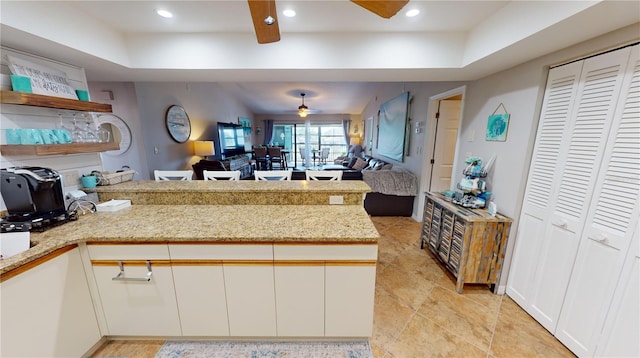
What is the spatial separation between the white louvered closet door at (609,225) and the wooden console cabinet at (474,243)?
50 cm

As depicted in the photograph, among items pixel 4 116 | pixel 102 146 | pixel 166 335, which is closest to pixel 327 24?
pixel 102 146

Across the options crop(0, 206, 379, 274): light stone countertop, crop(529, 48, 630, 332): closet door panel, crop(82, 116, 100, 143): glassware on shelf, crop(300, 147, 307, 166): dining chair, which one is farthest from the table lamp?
crop(529, 48, 630, 332): closet door panel

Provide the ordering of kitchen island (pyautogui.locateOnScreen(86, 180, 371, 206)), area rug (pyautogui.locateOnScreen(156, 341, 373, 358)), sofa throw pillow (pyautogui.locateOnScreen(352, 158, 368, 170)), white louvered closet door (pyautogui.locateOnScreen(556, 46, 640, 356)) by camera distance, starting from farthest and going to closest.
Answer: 1. sofa throw pillow (pyautogui.locateOnScreen(352, 158, 368, 170))
2. kitchen island (pyautogui.locateOnScreen(86, 180, 371, 206))
3. area rug (pyautogui.locateOnScreen(156, 341, 373, 358))
4. white louvered closet door (pyautogui.locateOnScreen(556, 46, 640, 356))

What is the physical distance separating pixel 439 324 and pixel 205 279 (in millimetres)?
1793

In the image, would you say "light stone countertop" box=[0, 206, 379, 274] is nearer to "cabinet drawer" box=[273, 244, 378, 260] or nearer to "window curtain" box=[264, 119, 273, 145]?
"cabinet drawer" box=[273, 244, 378, 260]

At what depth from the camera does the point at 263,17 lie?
1.20 meters

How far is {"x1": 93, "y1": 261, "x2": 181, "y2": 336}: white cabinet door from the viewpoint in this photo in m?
1.38

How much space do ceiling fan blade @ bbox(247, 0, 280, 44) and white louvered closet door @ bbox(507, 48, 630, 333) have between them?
2.01 m

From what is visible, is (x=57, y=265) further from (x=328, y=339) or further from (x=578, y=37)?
(x=578, y=37)

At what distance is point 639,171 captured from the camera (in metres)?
1.18

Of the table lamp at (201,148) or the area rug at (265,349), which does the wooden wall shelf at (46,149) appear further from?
the table lamp at (201,148)

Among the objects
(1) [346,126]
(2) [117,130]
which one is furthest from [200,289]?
(1) [346,126]

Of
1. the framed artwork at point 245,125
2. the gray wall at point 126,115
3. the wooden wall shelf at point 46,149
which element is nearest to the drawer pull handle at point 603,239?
the wooden wall shelf at point 46,149


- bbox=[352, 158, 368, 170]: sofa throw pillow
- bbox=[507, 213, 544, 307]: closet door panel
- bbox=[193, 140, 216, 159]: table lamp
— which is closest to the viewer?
bbox=[507, 213, 544, 307]: closet door panel
